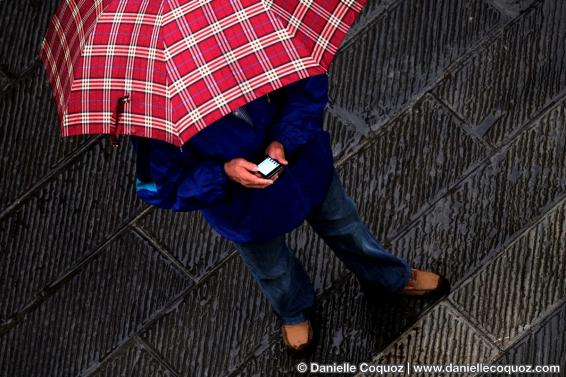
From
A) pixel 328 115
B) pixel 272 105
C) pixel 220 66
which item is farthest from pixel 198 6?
pixel 328 115

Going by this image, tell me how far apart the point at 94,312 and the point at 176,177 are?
157 centimetres

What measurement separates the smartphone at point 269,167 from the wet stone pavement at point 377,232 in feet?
4.46

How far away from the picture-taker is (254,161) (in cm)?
282

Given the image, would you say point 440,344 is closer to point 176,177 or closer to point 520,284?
point 520,284

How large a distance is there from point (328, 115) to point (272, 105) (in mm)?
1361

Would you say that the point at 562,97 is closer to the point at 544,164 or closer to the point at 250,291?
the point at 544,164

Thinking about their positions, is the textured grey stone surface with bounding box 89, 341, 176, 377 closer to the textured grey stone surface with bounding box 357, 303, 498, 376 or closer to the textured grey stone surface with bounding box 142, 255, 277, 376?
the textured grey stone surface with bounding box 142, 255, 277, 376

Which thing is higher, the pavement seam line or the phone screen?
the phone screen

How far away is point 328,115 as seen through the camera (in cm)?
419

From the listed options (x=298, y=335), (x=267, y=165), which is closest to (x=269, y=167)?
(x=267, y=165)

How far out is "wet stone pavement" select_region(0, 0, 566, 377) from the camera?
3.86 metres

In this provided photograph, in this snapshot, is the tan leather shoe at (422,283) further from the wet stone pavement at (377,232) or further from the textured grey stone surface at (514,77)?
the textured grey stone surface at (514,77)

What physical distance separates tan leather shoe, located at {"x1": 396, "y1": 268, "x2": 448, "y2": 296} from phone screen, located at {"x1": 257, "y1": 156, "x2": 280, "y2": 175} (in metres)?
1.30

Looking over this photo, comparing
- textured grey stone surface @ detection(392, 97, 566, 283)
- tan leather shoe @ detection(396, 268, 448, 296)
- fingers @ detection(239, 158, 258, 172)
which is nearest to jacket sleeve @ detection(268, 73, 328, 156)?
fingers @ detection(239, 158, 258, 172)
